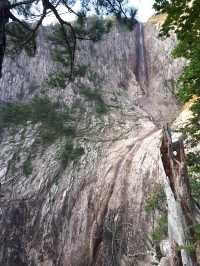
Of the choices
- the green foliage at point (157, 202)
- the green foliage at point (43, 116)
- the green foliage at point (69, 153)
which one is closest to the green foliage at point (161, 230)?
the green foliage at point (157, 202)

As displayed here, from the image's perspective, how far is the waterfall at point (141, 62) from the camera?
33.4 meters

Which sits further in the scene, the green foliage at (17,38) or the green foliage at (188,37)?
the green foliage at (17,38)

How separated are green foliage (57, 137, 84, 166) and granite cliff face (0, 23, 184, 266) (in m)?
0.25

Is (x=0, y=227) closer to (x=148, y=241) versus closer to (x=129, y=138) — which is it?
(x=148, y=241)

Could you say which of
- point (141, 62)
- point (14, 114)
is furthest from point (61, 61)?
point (141, 62)

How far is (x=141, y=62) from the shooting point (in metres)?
34.7

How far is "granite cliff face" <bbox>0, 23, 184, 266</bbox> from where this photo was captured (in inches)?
640

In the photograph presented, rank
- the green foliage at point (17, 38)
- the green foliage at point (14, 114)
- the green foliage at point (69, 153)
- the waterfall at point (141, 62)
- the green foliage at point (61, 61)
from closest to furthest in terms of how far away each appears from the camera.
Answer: the green foliage at point (17, 38) → the green foliage at point (61, 61) → the green foliage at point (69, 153) → the green foliage at point (14, 114) → the waterfall at point (141, 62)

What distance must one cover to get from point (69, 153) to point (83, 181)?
2.48m

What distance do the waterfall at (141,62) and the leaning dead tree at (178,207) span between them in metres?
24.7

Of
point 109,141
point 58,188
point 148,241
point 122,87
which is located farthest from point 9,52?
point 122,87

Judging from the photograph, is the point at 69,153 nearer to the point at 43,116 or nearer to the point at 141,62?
the point at 43,116

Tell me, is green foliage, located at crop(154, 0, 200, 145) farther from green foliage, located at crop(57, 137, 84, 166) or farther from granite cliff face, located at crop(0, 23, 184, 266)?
green foliage, located at crop(57, 137, 84, 166)

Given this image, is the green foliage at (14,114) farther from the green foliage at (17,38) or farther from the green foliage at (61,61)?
the green foliage at (17,38)
